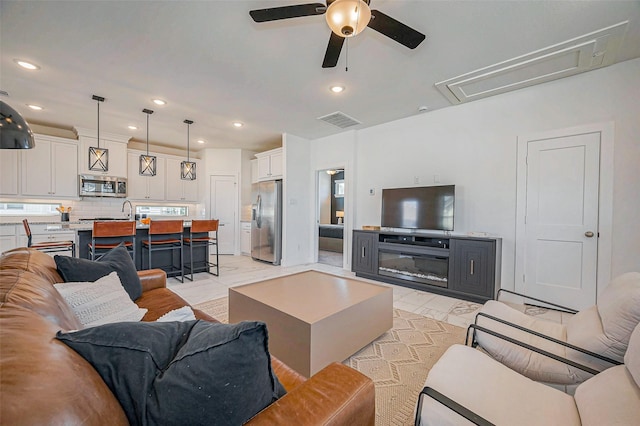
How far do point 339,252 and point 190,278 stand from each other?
3.99 metres

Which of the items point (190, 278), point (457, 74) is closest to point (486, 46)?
point (457, 74)

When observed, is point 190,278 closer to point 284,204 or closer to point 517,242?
point 284,204

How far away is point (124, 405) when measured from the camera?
2.01 ft

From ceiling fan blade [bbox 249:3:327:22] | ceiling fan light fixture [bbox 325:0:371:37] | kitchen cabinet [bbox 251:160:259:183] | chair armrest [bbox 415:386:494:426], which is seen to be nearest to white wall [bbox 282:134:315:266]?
kitchen cabinet [bbox 251:160:259:183]

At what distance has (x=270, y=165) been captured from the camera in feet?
19.5

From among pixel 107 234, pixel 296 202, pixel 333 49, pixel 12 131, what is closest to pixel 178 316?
pixel 12 131

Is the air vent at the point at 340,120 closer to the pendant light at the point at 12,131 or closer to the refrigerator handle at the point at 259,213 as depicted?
the refrigerator handle at the point at 259,213

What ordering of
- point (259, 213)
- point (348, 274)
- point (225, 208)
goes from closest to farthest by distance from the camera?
point (348, 274) → point (259, 213) → point (225, 208)

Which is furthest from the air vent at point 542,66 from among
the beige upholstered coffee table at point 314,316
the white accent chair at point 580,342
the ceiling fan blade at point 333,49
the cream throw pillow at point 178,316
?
the cream throw pillow at point 178,316

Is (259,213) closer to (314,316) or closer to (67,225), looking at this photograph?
(67,225)

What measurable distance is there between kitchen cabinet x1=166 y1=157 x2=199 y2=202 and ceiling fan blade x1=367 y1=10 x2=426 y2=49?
20.3ft

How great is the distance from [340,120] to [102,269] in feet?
12.9

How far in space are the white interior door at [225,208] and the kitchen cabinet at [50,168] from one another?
269cm

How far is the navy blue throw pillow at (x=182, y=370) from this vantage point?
0.60 metres
